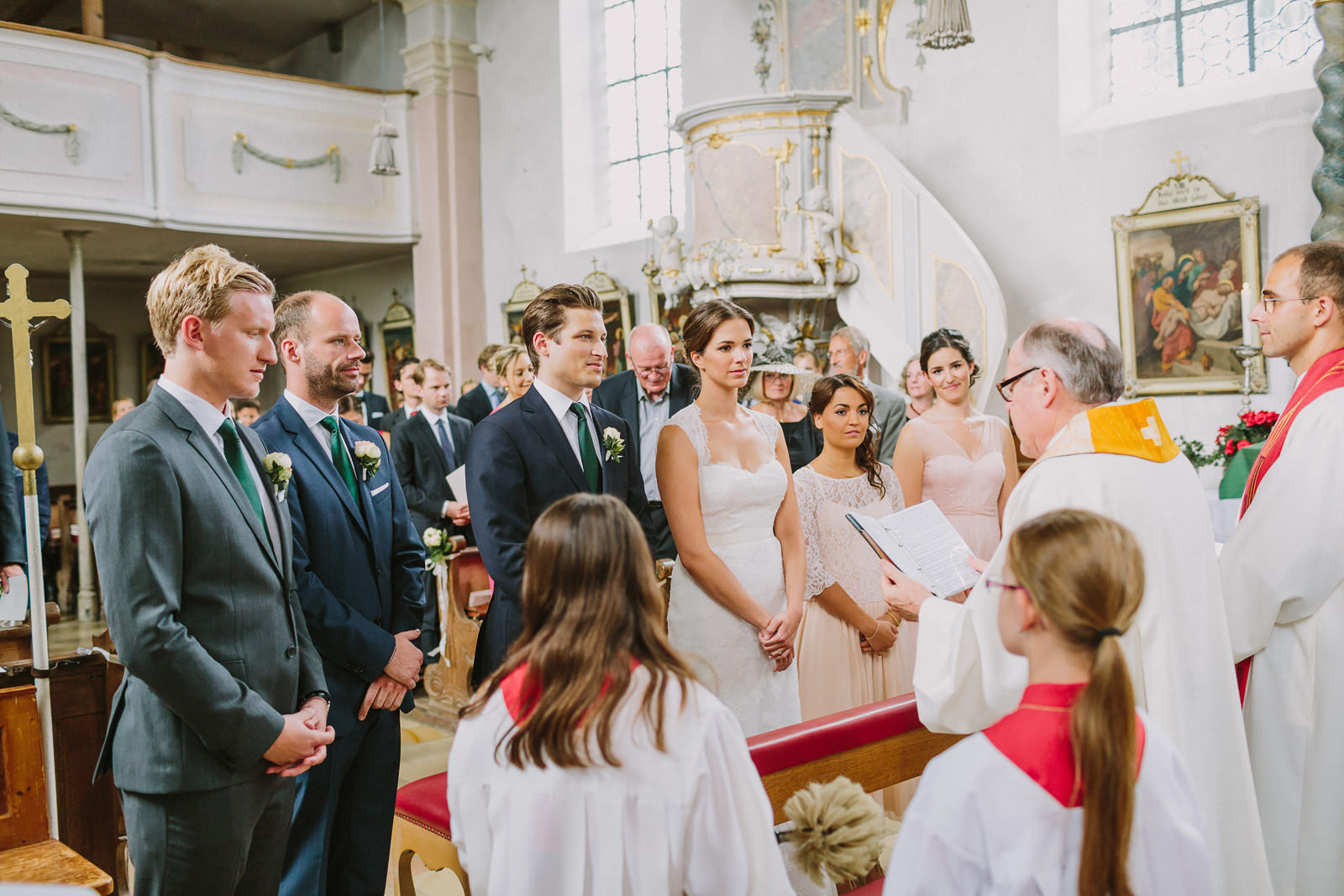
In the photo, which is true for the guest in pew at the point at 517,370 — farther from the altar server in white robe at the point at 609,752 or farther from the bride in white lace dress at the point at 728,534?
the altar server in white robe at the point at 609,752

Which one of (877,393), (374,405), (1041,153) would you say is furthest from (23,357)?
(374,405)

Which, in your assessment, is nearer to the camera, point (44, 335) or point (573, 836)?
point (573, 836)

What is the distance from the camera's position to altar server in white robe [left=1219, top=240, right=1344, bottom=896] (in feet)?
7.73

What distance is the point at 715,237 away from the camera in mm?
8141

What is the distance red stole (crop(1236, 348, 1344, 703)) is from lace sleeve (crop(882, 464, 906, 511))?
137 cm

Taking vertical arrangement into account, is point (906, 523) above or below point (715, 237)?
below

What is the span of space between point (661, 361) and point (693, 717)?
9.56ft

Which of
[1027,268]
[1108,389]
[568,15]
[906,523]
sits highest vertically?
[568,15]

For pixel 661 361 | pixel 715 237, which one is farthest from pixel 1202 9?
pixel 661 361

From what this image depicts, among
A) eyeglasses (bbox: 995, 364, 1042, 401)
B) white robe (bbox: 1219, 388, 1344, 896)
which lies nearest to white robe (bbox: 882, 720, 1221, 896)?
eyeglasses (bbox: 995, 364, 1042, 401)

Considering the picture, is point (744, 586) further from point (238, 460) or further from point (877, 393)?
point (877, 393)

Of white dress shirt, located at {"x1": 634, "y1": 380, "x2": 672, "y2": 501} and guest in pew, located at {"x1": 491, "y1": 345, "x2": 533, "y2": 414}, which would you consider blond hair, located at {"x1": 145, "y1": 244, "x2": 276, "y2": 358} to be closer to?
white dress shirt, located at {"x1": 634, "y1": 380, "x2": 672, "y2": 501}

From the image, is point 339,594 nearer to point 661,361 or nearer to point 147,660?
point 147,660

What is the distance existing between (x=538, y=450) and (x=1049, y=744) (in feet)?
5.37
